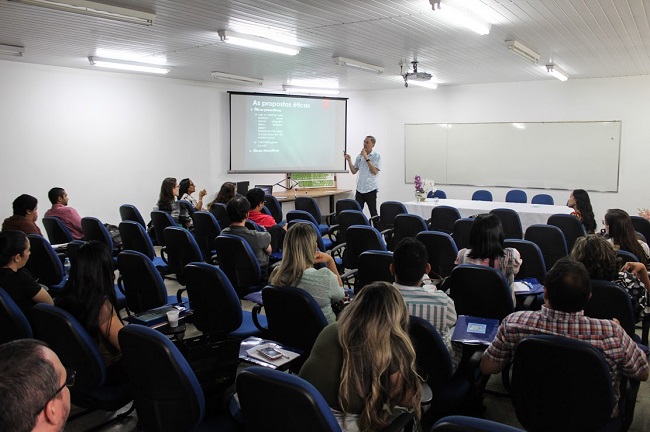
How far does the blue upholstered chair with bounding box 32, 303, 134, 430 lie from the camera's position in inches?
100

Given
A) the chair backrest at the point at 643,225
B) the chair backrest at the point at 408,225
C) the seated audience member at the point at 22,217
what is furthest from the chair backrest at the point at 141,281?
the chair backrest at the point at 643,225

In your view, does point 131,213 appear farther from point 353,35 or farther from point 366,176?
point 366,176

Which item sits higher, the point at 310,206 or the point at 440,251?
the point at 310,206

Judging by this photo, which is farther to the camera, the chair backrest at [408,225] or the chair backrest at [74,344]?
the chair backrest at [408,225]

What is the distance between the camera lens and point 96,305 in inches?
108

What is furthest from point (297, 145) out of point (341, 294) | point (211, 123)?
point (341, 294)

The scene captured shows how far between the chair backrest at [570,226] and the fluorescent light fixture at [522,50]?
83.2 inches

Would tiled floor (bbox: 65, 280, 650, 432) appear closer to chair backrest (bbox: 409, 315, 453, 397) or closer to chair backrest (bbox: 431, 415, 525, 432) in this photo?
chair backrest (bbox: 409, 315, 453, 397)

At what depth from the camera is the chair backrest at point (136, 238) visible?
5395mm

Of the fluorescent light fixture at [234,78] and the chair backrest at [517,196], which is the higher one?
the fluorescent light fixture at [234,78]

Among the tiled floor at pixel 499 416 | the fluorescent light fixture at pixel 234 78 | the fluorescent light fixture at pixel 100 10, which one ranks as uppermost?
the fluorescent light fixture at pixel 234 78

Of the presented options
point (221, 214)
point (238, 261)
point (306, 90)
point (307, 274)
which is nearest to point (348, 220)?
point (221, 214)

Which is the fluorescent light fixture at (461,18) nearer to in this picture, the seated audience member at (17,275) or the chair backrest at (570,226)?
the chair backrest at (570,226)

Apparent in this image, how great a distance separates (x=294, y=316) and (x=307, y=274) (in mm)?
416
